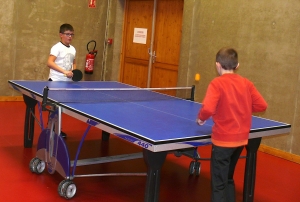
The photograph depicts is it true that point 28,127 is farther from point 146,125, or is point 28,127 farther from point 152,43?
point 152,43

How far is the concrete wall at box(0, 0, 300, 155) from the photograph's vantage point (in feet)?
20.4

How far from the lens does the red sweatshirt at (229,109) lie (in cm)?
328

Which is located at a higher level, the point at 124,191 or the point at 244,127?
the point at 244,127

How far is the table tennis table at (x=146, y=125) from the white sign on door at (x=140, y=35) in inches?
152

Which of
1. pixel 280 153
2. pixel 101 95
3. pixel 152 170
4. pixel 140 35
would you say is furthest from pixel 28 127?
pixel 140 35

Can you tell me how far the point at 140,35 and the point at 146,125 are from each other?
6.05 meters

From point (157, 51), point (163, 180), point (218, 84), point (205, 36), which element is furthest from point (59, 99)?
point (157, 51)

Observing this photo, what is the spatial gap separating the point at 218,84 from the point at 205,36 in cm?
427

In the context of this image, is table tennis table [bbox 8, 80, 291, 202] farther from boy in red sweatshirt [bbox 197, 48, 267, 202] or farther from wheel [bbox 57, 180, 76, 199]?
boy in red sweatshirt [bbox 197, 48, 267, 202]

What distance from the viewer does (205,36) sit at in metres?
7.44

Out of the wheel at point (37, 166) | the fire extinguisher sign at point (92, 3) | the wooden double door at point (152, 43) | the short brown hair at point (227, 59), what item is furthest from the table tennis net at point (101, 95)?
the fire extinguisher sign at point (92, 3)

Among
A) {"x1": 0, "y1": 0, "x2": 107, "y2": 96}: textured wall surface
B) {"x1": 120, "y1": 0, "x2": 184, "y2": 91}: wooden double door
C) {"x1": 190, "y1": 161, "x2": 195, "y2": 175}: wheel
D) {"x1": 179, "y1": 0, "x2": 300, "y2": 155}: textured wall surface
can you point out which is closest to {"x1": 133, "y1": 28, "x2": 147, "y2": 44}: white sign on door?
{"x1": 120, "y1": 0, "x2": 184, "y2": 91}: wooden double door

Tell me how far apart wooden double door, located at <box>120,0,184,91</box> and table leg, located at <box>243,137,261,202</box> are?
4521 millimetres

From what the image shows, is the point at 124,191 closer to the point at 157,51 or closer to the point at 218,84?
the point at 218,84
